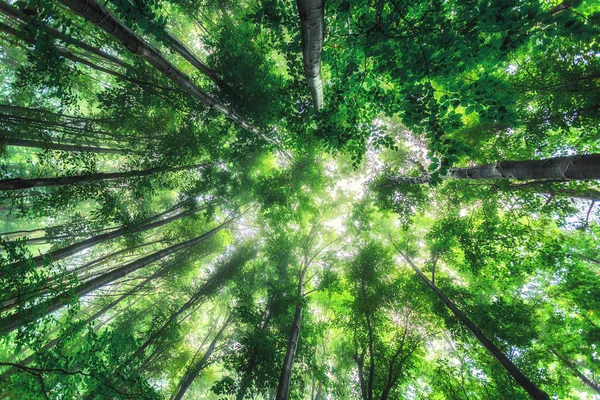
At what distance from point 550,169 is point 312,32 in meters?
3.82

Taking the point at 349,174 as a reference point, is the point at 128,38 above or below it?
below

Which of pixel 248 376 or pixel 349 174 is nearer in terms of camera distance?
pixel 248 376

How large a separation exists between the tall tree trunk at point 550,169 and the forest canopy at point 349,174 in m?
0.02

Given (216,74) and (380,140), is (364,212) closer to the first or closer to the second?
(380,140)

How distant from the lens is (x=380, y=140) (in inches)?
161

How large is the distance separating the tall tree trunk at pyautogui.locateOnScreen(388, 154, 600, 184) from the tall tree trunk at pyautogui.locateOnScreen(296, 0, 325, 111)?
12.0ft

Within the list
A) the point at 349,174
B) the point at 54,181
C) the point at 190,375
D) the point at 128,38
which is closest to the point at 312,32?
the point at 128,38

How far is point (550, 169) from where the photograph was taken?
3.01 meters

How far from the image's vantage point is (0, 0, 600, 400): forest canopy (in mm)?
2539

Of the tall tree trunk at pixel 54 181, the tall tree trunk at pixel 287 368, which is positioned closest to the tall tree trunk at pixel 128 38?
the tall tree trunk at pixel 54 181

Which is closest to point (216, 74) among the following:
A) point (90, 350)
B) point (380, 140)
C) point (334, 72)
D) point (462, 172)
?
point (334, 72)

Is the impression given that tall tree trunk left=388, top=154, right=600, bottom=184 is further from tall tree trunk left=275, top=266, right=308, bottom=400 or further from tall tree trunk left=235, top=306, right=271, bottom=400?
tall tree trunk left=235, top=306, right=271, bottom=400

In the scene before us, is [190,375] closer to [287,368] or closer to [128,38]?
[287,368]

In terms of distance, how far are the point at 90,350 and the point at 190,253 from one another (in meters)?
8.61
